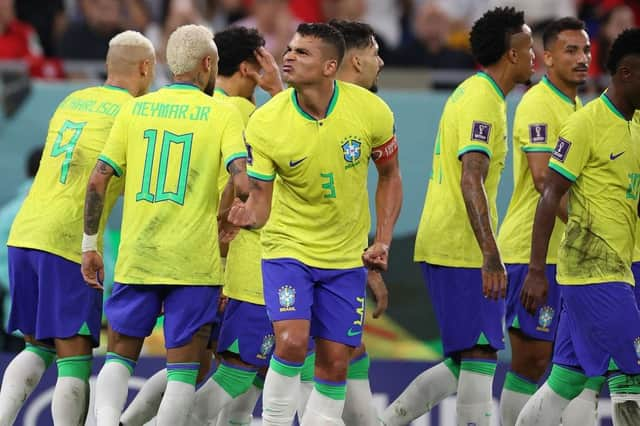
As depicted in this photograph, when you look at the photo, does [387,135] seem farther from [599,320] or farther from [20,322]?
[20,322]

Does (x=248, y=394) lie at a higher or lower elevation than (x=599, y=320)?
lower

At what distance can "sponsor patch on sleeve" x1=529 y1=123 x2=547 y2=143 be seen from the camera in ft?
28.0

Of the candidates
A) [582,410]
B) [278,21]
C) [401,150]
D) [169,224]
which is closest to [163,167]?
[169,224]

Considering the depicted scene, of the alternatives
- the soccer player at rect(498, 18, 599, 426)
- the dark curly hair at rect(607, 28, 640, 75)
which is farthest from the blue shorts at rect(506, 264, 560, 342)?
the dark curly hair at rect(607, 28, 640, 75)

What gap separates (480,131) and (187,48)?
5.64 ft

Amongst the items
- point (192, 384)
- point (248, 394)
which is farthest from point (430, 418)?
point (192, 384)

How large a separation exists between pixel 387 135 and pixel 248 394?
6.11ft

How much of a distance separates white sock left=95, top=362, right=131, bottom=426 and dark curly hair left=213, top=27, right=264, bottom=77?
6.40 feet

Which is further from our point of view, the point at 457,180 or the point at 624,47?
the point at 457,180

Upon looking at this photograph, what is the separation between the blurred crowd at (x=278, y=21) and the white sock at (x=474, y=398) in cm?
472

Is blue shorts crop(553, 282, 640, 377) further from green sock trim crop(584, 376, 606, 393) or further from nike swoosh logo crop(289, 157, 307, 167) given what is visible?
nike swoosh logo crop(289, 157, 307, 167)

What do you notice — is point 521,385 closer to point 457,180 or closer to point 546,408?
point 546,408

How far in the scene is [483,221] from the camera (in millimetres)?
8008

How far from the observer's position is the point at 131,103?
7895 mm
